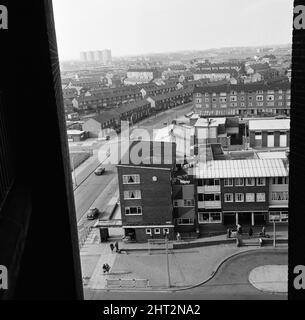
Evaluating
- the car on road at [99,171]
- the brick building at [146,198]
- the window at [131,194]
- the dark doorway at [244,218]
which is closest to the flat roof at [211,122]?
the car on road at [99,171]

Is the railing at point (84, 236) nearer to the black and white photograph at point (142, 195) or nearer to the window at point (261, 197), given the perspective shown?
the black and white photograph at point (142, 195)

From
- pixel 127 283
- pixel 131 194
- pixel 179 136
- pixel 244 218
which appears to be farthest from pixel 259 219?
pixel 179 136

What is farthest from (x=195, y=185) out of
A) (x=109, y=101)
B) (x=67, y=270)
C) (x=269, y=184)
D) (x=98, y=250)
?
(x=109, y=101)

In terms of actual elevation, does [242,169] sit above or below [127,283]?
above

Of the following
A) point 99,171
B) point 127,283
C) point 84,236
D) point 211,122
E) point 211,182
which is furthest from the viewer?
point 211,122

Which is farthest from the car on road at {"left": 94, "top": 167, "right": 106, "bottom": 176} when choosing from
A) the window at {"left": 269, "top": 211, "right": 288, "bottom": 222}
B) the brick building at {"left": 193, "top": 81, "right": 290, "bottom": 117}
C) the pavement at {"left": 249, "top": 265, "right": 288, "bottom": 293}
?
the brick building at {"left": 193, "top": 81, "right": 290, "bottom": 117}

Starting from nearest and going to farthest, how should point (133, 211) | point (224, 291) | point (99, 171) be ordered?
point (224, 291), point (133, 211), point (99, 171)

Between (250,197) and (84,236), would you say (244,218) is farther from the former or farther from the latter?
(84,236)
